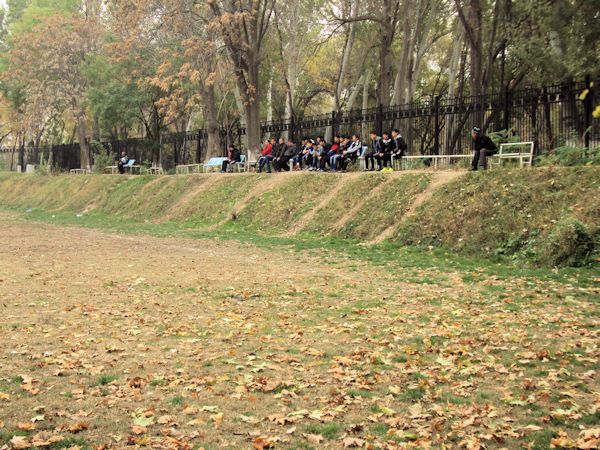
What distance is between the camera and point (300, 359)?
666 centimetres

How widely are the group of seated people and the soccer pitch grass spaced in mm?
8815

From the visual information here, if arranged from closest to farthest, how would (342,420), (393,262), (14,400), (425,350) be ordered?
(342,420) → (14,400) → (425,350) → (393,262)

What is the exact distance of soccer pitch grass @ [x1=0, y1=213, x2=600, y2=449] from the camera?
193 inches

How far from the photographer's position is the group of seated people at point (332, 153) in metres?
20.5

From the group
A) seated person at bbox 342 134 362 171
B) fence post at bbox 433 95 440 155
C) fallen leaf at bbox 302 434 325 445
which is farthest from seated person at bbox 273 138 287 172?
fallen leaf at bbox 302 434 325 445

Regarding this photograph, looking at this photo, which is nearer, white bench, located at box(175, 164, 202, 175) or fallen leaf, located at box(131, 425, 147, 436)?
fallen leaf, located at box(131, 425, 147, 436)

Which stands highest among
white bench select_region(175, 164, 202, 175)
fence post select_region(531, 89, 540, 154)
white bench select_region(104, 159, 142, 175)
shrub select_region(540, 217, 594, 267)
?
fence post select_region(531, 89, 540, 154)

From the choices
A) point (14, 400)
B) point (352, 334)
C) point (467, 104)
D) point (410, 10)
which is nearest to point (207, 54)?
point (410, 10)

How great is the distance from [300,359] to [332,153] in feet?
55.5

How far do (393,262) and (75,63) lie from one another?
32531 mm

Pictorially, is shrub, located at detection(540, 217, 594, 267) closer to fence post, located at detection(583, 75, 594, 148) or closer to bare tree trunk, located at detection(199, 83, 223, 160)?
fence post, located at detection(583, 75, 594, 148)

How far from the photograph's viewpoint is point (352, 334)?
760 cm

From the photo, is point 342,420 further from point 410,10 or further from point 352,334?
point 410,10

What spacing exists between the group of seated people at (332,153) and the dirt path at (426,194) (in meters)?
2.91
